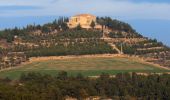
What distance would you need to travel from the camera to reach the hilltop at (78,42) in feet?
277

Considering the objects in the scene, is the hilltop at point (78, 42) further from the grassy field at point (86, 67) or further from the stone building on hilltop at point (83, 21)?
the grassy field at point (86, 67)

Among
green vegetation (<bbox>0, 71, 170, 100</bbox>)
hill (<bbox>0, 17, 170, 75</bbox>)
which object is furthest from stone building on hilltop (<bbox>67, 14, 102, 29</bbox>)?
green vegetation (<bbox>0, 71, 170, 100</bbox>)

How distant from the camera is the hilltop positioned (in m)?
84.4

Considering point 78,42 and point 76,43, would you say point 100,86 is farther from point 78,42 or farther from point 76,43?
point 78,42

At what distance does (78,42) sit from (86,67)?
1524 centimetres

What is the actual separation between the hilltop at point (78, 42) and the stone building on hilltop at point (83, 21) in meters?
0.22

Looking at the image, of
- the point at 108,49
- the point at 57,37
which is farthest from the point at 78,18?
the point at 108,49

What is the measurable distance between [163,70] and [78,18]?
39838mm

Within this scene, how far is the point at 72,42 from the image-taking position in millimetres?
91625

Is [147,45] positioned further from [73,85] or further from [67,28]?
[73,85]

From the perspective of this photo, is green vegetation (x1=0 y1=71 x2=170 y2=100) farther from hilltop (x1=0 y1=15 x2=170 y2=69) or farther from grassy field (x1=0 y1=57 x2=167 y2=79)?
hilltop (x1=0 y1=15 x2=170 y2=69)

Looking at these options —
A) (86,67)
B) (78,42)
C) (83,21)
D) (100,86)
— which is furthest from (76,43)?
(100,86)

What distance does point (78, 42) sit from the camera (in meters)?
91.4

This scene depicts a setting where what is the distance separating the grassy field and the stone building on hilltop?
2228cm
